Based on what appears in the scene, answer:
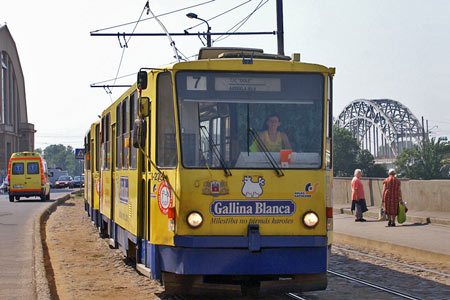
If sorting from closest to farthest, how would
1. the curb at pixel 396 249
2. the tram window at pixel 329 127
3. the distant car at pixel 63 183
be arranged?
1. the tram window at pixel 329 127
2. the curb at pixel 396 249
3. the distant car at pixel 63 183

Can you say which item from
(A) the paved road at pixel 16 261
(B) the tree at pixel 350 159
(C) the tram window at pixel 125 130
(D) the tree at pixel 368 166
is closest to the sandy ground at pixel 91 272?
(A) the paved road at pixel 16 261

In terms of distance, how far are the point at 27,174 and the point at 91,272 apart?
97.2ft

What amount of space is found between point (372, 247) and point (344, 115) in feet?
566

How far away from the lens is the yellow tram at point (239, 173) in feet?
26.4

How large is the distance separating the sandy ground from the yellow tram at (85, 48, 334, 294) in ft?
5.43

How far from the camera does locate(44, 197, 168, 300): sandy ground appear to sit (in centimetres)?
1006

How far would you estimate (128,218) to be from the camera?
10641 mm

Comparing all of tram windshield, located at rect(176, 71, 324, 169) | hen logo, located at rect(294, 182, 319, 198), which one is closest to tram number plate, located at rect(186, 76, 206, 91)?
tram windshield, located at rect(176, 71, 324, 169)

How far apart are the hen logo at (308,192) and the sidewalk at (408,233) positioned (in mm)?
5492

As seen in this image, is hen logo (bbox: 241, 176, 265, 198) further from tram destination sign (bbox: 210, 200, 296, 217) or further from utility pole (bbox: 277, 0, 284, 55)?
utility pole (bbox: 277, 0, 284, 55)

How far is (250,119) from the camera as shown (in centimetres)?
831

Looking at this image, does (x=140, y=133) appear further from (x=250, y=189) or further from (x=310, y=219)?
(x=310, y=219)

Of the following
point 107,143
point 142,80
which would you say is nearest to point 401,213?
point 107,143

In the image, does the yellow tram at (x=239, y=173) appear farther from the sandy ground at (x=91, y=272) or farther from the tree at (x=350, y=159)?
the tree at (x=350, y=159)
